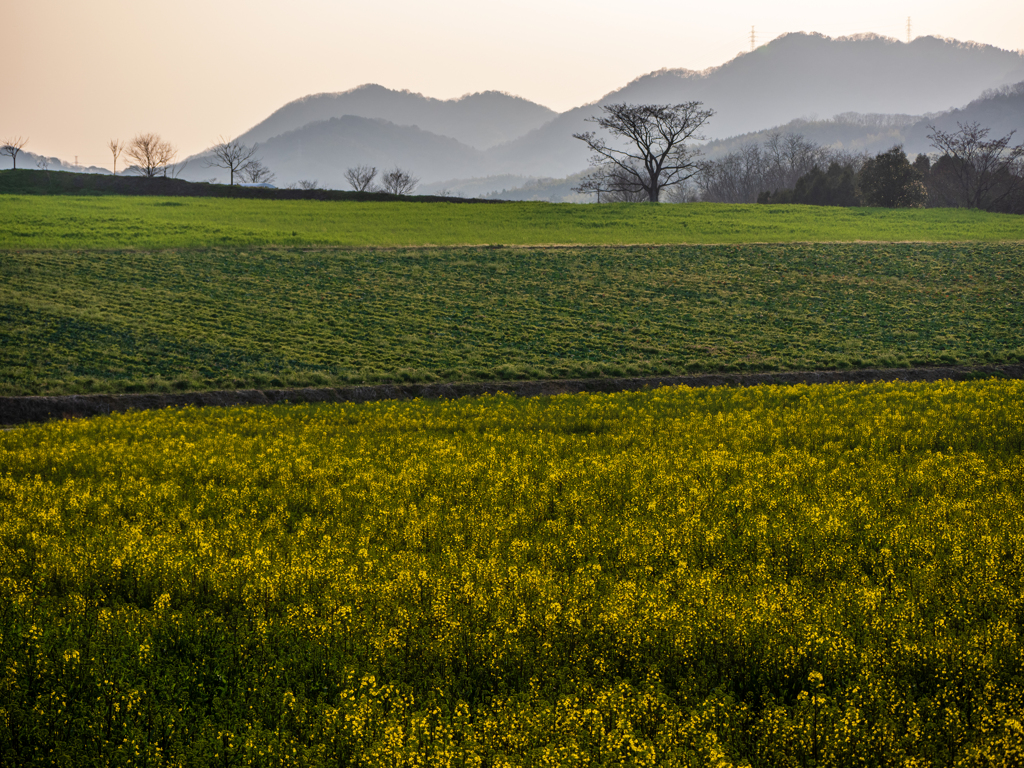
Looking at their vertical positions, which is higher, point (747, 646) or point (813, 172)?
point (813, 172)

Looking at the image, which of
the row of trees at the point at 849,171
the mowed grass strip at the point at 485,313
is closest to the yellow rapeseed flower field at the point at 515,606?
the mowed grass strip at the point at 485,313

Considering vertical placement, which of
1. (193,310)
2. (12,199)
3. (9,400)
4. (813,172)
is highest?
(813,172)

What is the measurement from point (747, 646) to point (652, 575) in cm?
149

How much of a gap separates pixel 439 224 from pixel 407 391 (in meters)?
32.4

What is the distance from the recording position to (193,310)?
2797 cm

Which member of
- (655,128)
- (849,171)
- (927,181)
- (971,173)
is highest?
(655,128)

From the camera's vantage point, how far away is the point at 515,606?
224 inches

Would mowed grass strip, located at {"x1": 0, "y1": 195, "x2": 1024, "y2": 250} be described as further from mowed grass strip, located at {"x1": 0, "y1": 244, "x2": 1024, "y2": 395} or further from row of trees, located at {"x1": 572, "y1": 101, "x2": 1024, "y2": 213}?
row of trees, located at {"x1": 572, "y1": 101, "x2": 1024, "y2": 213}

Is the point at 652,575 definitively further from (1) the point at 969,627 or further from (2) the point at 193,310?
(2) the point at 193,310

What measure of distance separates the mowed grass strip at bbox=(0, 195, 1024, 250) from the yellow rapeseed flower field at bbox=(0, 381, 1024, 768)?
33.6 metres

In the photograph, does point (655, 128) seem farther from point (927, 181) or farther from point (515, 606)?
point (515, 606)

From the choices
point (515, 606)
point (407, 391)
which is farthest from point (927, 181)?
point (515, 606)

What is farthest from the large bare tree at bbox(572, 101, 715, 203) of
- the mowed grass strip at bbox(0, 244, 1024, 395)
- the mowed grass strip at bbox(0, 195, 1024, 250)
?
the mowed grass strip at bbox(0, 244, 1024, 395)

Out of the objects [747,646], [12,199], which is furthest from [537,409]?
[12,199]
